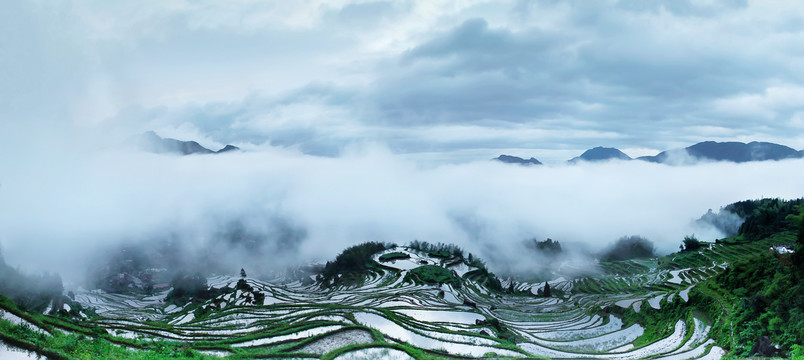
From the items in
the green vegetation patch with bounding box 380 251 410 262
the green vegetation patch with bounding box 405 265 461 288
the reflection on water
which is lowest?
the green vegetation patch with bounding box 405 265 461 288

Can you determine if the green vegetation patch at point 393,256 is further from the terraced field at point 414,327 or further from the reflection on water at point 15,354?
the reflection on water at point 15,354

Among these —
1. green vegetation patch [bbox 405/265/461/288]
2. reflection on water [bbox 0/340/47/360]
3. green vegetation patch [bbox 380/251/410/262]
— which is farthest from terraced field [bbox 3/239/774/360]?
green vegetation patch [bbox 380/251/410/262]

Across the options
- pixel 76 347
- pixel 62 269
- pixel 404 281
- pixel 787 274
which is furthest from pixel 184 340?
pixel 62 269

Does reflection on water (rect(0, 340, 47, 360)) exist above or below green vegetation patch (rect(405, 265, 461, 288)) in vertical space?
above

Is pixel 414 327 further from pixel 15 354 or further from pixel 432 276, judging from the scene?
pixel 432 276

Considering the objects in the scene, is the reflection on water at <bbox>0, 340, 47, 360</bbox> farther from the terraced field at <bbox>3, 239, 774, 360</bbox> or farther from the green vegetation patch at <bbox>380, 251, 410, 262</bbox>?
the green vegetation patch at <bbox>380, 251, 410, 262</bbox>

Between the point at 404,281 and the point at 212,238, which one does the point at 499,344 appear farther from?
the point at 212,238

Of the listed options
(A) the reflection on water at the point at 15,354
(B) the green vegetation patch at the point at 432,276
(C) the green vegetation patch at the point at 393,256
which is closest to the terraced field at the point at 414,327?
(B) the green vegetation patch at the point at 432,276

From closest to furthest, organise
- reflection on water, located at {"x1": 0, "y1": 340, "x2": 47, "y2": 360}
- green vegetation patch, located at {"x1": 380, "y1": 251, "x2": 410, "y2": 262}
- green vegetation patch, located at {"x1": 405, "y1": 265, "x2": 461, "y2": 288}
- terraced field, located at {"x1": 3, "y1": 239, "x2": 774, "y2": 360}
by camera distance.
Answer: reflection on water, located at {"x1": 0, "y1": 340, "x2": 47, "y2": 360} < terraced field, located at {"x1": 3, "y1": 239, "x2": 774, "y2": 360} < green vegetation patch, located at {"x1": 405, "y1": 265, "x2": 461, "y2": 288} < green vegetation patch, located at {"x1": 380, "y1": 251, "x2": 410, "y2": 262}
